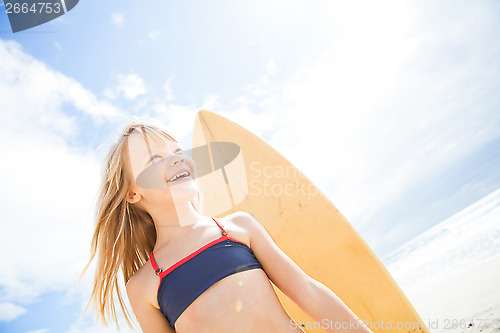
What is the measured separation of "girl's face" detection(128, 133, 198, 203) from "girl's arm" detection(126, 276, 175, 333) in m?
0.35

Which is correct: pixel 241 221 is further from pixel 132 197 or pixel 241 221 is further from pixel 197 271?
pixel 132 197

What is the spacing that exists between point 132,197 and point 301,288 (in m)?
0.74

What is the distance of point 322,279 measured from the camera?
1.98 m

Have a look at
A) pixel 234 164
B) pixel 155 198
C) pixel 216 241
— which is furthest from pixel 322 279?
pixel 155 198

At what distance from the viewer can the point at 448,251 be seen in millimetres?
7820

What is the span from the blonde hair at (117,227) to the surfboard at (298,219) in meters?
0.84

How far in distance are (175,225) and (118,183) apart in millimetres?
292

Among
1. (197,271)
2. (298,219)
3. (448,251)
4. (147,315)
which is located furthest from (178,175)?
(448,251)

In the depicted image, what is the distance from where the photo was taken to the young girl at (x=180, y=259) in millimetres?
968

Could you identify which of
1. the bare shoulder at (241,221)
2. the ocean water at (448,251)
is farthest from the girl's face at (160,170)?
the ocean water at (448,251)

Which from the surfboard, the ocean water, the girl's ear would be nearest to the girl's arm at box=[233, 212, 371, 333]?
the girl's ear

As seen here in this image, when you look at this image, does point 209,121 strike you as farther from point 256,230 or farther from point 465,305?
point 465,305

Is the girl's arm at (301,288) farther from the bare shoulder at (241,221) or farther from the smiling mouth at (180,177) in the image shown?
the smiling mouth at (180,177)

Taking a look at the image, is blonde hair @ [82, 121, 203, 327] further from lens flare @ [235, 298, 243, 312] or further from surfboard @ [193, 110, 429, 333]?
surfboard @ [193, 110, 429, 333]
